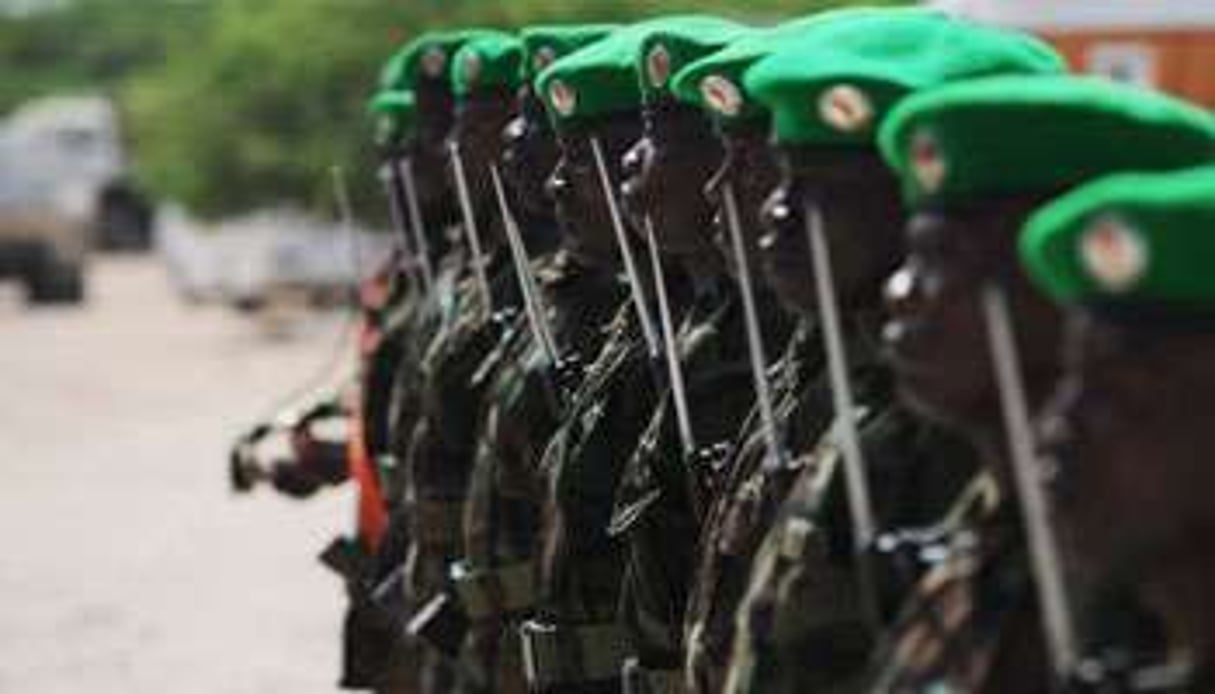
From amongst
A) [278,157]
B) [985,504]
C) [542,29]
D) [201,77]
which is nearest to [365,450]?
[542,29]

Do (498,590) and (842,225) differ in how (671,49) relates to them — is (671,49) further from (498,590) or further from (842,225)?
(498,590)

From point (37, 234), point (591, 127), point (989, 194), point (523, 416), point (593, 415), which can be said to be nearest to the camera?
point (989, 194)

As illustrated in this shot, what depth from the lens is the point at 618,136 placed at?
4.97 metres

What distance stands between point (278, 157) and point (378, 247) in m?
2.18

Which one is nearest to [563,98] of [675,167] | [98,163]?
[675,167]

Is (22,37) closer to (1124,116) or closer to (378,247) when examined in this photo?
(378,247)

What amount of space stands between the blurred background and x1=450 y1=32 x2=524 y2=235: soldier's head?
1.54m

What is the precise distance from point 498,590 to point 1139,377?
277 cm

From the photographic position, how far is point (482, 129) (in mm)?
5965

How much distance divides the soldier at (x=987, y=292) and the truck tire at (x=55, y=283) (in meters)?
29.3

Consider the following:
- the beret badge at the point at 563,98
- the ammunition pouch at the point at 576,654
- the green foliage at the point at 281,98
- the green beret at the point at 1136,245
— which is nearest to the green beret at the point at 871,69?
the green beret at the point at 1136,245

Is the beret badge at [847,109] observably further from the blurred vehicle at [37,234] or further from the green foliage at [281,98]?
the blurred vehicle at [37,234]

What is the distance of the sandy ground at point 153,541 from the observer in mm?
9688

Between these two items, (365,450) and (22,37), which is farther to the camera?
(22,37)
